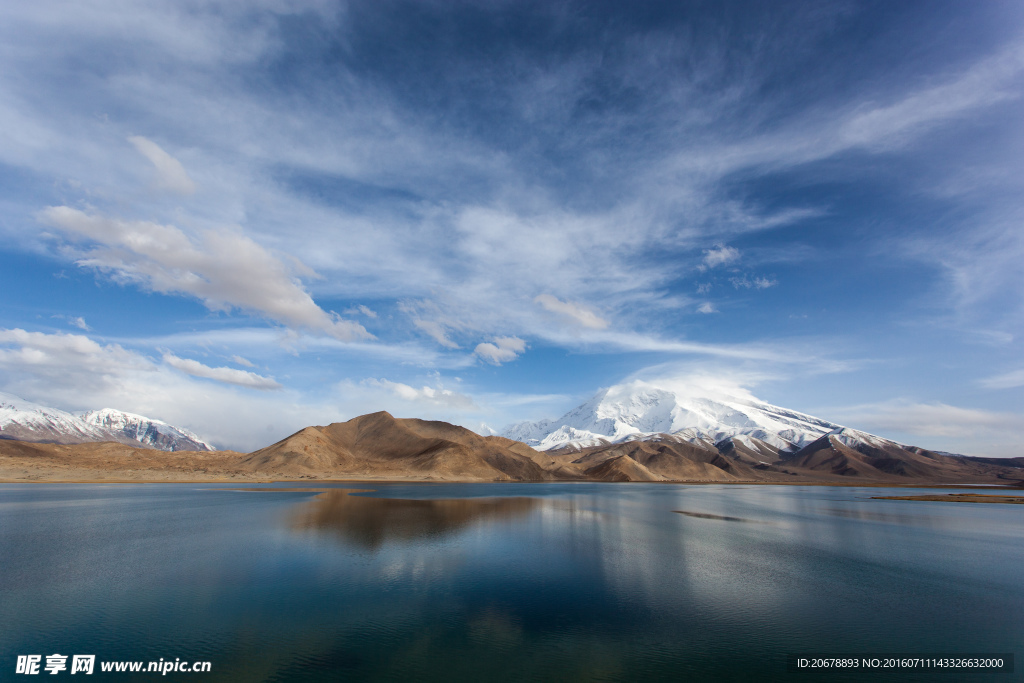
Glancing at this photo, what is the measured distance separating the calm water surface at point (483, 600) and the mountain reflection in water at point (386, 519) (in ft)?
2.76

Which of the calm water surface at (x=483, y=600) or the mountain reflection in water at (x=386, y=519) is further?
the mountain reflection in water at (x=386, y=519)

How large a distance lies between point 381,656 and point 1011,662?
25390 millimetres

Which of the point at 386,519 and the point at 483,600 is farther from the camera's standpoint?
the point at 386,519

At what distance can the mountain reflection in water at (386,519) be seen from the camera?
44.2 m

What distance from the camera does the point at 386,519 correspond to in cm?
5572

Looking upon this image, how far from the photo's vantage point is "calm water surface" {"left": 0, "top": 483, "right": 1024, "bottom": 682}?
17.7 meters

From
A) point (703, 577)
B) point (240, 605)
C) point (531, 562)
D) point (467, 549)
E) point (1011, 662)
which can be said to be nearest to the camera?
point (1011, 662)

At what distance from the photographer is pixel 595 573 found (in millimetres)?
31172

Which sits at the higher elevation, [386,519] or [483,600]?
[483,600]

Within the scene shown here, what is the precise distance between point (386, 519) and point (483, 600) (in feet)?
114

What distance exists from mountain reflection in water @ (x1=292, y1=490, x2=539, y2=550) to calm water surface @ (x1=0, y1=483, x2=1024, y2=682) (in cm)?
84

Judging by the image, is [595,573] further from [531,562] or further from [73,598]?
[73,598]

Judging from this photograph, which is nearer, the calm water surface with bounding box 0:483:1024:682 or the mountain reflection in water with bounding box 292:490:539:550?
the calm water surface with bounding box 0:483:1024:682

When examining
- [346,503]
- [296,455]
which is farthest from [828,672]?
[296,455]
